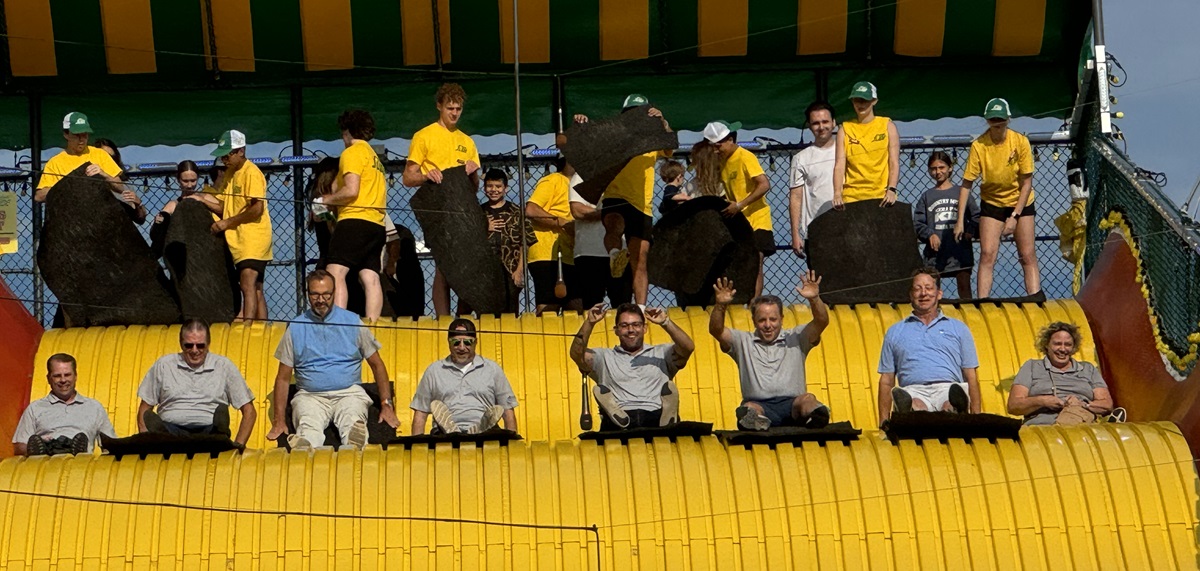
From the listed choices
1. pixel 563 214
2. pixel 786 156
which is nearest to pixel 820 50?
pixel 786 156

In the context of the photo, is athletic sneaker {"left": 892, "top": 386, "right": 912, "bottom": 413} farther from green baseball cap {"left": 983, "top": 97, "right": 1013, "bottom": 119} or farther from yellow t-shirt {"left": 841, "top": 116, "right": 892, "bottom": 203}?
green baseball cap {"left": 983, "top": 97, "right": 1013, "bottom": 119}

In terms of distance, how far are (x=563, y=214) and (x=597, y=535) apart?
13.4 feet

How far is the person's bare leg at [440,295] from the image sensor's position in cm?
1631

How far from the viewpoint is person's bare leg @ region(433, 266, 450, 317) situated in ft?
53.5

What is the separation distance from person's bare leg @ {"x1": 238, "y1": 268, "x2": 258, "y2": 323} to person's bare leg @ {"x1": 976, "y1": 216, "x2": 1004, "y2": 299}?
216 inches

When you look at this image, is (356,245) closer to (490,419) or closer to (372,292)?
(372,292)

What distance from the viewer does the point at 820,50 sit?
19.7m

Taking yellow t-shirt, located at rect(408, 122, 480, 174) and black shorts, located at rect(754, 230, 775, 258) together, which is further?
black shorts, located at rect(754, 230, 775, 258)

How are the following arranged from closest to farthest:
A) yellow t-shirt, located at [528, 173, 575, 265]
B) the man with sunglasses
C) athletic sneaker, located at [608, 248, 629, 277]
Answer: the man with sunglasses, athletic sneaker, located at [608, 248, 629, 277], yellow t-shirt, located at [528, 173, 575, 265]

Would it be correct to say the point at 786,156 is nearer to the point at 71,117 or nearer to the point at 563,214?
the point at 563,214

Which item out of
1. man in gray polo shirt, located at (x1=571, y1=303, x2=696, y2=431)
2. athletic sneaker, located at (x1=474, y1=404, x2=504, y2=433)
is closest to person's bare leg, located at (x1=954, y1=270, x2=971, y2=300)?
man in gray polo shirt, located at (x1=571, y1=303, x2=696, y2=431)

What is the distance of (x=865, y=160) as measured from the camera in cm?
1584

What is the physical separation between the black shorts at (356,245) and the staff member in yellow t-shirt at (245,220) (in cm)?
74

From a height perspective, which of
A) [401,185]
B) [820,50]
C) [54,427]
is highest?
[820,50]
